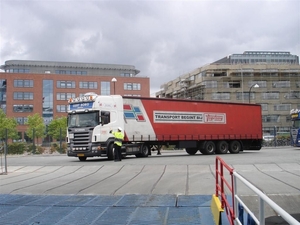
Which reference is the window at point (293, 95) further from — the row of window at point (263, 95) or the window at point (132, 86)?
the window at point (132, 86)


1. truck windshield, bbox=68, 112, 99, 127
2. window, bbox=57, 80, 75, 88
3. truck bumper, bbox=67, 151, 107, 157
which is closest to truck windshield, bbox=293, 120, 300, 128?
truck bumper, bbox=67, 151, 107, 157

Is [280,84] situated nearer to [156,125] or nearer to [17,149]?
[17,149]

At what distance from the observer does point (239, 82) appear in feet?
271

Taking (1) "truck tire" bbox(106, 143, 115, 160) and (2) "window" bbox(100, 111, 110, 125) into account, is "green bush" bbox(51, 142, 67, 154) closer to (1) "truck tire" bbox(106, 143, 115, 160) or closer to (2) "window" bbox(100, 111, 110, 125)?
(1) "truck tire" bbox(106, 143, 115, 160)

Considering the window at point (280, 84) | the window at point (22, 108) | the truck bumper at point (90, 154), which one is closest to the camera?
the truck bumper at point (90, 154)

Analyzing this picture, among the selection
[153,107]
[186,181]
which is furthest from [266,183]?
[153,107]

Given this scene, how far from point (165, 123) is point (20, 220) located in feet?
55.4

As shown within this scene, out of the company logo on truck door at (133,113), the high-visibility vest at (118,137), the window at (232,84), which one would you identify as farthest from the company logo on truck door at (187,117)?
the window at (232,84)

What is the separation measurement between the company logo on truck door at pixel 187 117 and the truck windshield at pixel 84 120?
4243mm

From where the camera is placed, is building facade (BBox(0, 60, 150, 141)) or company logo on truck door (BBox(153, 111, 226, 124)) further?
building facade (BBox(0, 60, 150, 141))

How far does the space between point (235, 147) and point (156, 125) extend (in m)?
6.92

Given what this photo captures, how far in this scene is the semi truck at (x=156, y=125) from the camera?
2081 cm

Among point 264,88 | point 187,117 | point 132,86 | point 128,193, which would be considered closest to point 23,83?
point 132,86

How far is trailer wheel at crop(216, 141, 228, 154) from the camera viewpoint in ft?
85.7
